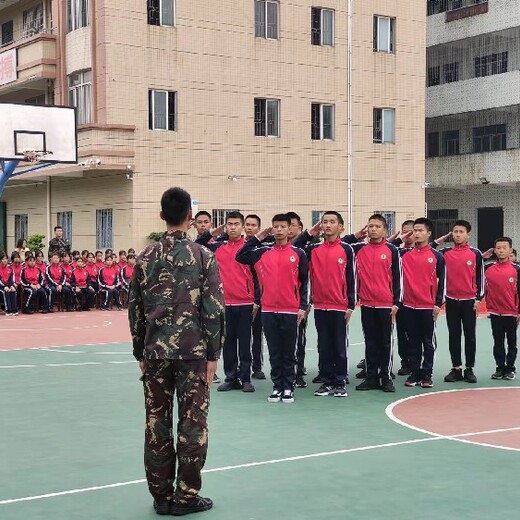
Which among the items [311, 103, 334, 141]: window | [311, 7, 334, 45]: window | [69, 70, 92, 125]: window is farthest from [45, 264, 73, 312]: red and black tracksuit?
[311, 7, 334, 45]: window

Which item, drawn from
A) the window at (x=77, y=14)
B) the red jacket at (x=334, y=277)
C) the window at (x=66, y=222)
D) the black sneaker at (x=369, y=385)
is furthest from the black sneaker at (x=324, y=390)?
the window at (x=66, y=222)

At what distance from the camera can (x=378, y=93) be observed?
31.6 m

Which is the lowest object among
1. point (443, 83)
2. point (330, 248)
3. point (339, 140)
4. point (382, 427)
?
point (382, 427)

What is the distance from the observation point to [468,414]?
29.8ft

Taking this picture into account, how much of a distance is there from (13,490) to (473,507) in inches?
116

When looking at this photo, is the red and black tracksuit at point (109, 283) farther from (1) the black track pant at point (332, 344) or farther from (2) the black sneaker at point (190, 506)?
(2) the black sneaker at point (190, 506)

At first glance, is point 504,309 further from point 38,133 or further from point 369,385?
point 38,133

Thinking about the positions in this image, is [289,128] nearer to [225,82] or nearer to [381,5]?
[225,82]

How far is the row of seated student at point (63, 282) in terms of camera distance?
22391 mm

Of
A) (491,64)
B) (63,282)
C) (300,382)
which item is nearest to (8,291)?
(63,282)

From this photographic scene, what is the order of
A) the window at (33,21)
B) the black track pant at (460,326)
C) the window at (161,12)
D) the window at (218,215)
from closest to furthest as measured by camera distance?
1. the black track pant at (460,326)
2. the window at (161,12)
3. the window at (218,215)
4. the window at (33,21)

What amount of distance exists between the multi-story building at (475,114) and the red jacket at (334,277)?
25901 millimetres

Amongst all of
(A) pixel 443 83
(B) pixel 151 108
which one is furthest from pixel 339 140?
(A) pixel 443 83

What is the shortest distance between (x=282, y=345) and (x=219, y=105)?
63.1 feet
